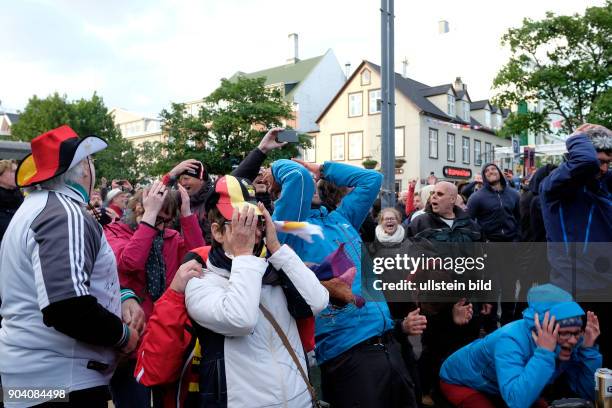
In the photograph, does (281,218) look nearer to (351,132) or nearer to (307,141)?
(307,141)


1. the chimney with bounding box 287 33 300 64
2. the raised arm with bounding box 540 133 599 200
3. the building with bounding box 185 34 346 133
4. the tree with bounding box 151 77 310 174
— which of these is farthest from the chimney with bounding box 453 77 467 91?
the raised arm with bounding box 540 133 599 200

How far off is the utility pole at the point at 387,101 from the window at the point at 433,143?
30.7m

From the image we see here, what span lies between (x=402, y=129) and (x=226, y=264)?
35.2 m

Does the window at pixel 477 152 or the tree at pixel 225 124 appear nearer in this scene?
the tree at pixel 225 124

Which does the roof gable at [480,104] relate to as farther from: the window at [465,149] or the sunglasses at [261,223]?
the sunglasses at [261,223]

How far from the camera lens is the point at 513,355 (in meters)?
3.05

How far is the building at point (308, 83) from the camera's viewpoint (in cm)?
4225

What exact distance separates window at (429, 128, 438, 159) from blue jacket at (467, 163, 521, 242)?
3042 cm

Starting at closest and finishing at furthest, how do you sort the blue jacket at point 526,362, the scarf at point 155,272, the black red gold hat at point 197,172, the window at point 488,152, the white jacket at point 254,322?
the white jacket at point 254,322
the blue jacket at point 526,362
the scarf at point 155,272
the black red gold hat at point 197,172
the window at point 488,152

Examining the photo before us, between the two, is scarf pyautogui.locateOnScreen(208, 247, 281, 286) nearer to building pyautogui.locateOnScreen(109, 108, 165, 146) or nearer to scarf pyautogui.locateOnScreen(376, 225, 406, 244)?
scarf pyautogui.locateOnScreen(376, 225, 406, 244)

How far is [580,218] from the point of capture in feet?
11.3

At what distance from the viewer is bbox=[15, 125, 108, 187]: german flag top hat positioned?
6.77 ft

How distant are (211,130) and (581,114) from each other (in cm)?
1882

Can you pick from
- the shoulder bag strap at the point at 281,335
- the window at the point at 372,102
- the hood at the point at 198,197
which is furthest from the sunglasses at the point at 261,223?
the window at the point at 372,102
